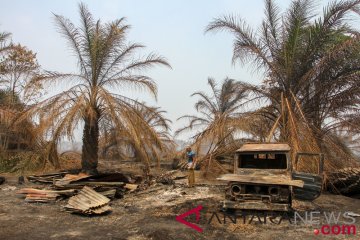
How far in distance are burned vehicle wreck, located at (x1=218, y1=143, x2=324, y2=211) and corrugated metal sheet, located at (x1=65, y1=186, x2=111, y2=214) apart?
341cm

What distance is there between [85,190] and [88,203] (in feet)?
3.73

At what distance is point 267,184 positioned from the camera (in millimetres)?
8320

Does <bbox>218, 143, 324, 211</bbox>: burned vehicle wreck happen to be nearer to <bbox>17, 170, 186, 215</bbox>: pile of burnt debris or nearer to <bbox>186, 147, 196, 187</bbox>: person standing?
<bbox>186, 147, 196, 187</bbox>: person standing

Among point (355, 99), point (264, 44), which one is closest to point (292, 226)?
point (355, 99)

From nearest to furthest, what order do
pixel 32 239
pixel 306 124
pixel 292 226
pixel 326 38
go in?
pixel 32 239 → pixel 292 226 → pixel 306 124 → pixel 326 38

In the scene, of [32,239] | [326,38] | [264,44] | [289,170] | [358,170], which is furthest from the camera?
[264,44]

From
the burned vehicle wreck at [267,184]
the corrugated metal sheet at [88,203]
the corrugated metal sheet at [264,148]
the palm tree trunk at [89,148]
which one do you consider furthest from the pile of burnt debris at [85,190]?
the corrugated metal sheet at [264,148]

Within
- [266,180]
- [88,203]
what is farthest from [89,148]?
[266,180]

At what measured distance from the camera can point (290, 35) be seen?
45.1ft

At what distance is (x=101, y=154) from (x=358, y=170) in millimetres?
16872

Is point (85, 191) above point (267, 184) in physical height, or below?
below

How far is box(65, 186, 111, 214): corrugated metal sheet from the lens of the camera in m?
9.02

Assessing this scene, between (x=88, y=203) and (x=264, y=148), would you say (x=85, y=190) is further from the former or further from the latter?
(x=264, y=148)

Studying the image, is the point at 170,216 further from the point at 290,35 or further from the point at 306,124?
the point at 290,35
